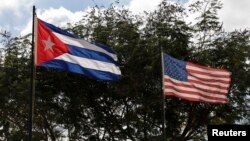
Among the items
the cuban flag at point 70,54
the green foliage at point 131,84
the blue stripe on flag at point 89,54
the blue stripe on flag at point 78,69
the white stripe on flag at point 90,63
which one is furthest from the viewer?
the green foliage at point 131,84

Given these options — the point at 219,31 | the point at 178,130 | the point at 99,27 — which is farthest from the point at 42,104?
the point at 219,31

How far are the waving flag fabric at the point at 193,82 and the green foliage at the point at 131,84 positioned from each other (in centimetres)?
730

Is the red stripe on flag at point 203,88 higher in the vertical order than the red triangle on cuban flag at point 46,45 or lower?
lower

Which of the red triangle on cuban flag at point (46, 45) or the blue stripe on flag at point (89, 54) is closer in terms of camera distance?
the red triangle on cuban flag at point (46, 45)

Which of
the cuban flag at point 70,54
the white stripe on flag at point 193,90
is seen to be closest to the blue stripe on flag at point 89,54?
the cuban flag at point 70,54

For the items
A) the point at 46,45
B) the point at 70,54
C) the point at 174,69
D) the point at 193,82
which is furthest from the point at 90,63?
the point at 193,82

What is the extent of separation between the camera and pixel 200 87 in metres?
19.9

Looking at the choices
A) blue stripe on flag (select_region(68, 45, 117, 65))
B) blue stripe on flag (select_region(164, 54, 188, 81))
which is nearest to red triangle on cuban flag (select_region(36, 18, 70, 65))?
blue stripe on flag (select_region(68, 45, 117, 65))

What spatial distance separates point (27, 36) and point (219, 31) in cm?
1088

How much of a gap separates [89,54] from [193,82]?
189 inches

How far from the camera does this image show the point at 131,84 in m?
28.5

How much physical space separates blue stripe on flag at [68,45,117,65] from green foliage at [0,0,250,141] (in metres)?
10.00

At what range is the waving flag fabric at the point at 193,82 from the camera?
19.3 meters

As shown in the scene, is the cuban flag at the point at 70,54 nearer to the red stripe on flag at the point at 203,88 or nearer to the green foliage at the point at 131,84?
the red stripe on flag at the point at 203,88
